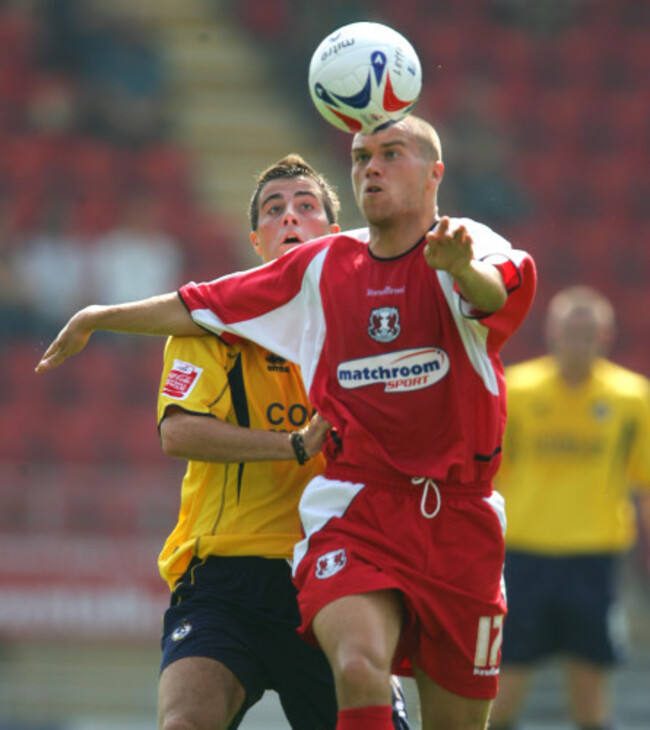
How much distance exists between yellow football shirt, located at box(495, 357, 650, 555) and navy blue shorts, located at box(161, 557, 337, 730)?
3.73 meters

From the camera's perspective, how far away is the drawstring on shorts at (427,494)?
4254mm

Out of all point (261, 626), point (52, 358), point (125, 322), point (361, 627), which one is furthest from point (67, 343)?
point (361, 627)

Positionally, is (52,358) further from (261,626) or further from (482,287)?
(482,287)

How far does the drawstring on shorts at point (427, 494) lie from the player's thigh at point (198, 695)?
0.76 metres

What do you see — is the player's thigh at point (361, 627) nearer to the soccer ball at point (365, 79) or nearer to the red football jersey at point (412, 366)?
the red football jersey at point (412, 366)

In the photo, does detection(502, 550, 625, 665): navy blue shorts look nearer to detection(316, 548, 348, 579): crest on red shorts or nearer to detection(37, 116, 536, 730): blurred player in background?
detection(37, 116, 536, 730): blurred player in background

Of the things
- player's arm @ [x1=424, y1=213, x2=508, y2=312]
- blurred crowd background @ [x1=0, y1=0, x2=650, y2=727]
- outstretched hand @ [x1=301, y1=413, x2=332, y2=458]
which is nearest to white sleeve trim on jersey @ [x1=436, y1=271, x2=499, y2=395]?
player's arm @ [x1=424, y1=213, x2=508, y2=312]

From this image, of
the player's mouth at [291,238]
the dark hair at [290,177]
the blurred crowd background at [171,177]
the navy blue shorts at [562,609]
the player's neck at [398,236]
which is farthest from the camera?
the blurred crowd background at [171,177]

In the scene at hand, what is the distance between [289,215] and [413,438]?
105cm

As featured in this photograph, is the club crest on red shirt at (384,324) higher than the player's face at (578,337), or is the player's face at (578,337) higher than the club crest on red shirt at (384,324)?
the player's face at (578,337)

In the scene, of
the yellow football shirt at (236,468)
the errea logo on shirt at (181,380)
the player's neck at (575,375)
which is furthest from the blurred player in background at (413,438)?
the player's neck at (575,375)

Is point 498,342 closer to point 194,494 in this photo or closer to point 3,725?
point 194,494

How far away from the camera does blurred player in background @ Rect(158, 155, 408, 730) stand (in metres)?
4.46

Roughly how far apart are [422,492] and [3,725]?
223 inches
